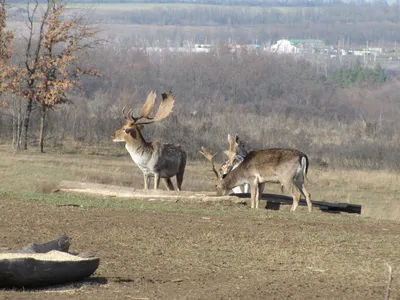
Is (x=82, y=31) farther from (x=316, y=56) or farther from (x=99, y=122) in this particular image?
(x=316, y=56)

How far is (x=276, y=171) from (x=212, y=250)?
6.27m

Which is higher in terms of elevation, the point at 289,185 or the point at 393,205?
the point at 289,185

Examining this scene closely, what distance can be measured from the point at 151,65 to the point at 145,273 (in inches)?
4668

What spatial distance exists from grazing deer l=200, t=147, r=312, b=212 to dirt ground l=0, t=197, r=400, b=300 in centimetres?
117

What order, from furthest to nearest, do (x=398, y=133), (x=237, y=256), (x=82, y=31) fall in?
(x=398, y=133) < (x=82, y=31) < (x=237, y=256)

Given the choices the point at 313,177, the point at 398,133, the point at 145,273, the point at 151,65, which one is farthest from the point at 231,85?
the point at 145,273

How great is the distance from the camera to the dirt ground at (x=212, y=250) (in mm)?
11688

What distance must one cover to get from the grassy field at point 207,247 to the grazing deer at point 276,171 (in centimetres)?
45

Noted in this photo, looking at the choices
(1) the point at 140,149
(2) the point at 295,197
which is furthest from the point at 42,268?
(1) the point at 140,149

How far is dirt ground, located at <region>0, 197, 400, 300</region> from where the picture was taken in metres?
11.7

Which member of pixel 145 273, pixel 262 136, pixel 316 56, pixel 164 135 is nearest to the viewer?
pixel 145 273

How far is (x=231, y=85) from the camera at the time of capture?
4616 inches

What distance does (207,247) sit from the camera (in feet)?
48.1

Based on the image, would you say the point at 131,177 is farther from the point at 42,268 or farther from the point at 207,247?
the point at 42,268
